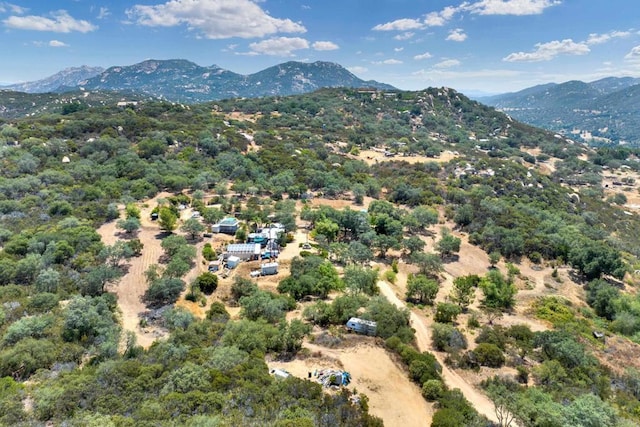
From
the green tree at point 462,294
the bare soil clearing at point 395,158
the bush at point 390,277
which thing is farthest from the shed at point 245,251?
the bare soil clearing at point 395,158

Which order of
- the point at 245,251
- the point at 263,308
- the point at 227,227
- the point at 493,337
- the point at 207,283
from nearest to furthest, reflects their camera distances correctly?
the point at 493,337, the point at 263,308, the point at 207,283, the point at 245,251, the point at 227,227

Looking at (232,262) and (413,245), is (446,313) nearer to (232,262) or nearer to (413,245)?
(413,245)

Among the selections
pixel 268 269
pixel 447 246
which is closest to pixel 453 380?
pixel 268 269

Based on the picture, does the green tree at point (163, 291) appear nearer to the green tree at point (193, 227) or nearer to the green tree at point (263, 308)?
the green tree at point (263, 308)

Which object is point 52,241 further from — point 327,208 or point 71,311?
point 327,208

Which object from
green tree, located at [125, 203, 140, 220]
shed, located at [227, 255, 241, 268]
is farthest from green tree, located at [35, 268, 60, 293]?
green tree, located at [125, 203, 140, 220]
